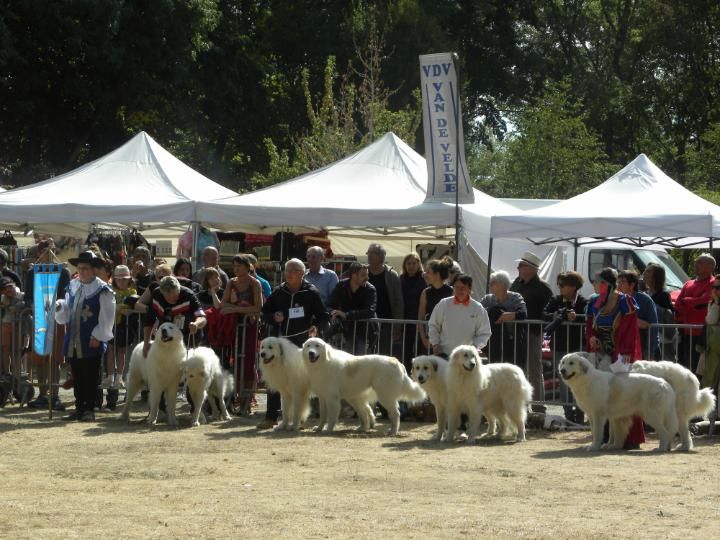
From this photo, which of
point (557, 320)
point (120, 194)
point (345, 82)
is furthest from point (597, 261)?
point (345, 82)

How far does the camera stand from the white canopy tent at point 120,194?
17.8 metres

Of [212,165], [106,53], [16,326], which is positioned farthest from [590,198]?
[212,165]

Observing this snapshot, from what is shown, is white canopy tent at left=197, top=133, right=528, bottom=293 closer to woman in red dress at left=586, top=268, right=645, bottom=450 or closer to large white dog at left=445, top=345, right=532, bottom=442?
woman in red dress at left=586, top=268, right=645, bottom=450

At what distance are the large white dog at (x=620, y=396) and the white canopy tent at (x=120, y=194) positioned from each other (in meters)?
6.94

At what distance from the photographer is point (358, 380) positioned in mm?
13328

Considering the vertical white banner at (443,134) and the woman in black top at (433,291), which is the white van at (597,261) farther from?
the woman in black top at (433,291)

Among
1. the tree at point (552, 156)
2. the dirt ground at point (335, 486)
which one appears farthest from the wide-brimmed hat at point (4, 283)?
the tree at point (552, 156)

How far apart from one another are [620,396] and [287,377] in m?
3.37

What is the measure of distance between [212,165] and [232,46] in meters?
4.65

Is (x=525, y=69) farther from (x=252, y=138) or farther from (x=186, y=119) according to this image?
(x=186, y=119)

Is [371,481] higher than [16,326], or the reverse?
[16,326]

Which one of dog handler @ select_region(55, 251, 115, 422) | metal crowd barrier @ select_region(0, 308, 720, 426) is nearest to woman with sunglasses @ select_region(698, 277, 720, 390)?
metal crowd barrier @ select_region(0, 308, 720, 426)

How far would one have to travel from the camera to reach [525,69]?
5253 centimetres

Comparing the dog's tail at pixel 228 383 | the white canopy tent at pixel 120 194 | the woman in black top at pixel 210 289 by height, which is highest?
the white canopy tent at pixel 120 194
